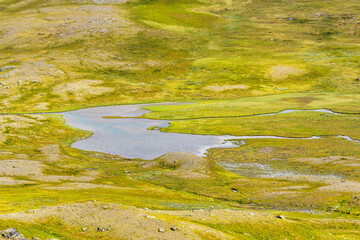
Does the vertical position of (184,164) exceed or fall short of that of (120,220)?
it falls short

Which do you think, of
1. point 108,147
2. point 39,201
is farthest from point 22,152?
point 39,201

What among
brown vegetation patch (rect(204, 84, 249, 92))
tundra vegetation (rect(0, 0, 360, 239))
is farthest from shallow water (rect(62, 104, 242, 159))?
brown vegetation patch (rect(204, 84, 249, 92))

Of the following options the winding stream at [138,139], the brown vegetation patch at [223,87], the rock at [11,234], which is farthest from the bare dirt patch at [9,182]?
the brown vegetation patch at [223,87]

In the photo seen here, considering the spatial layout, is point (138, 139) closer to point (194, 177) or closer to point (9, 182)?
point (194, 177)

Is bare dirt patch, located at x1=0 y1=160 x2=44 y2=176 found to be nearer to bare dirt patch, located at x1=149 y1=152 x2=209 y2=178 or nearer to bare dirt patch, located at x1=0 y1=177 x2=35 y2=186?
bare dirt patch, located at x1=0 y1=177 x2=35 y2=186

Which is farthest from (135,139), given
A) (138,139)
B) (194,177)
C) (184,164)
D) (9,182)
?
(9,182)

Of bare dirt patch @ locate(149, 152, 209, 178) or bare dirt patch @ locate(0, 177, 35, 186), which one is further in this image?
bare dirt patch @ locate(149, 152, 209, 178)

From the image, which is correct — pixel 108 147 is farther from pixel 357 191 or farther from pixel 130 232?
pixel 130 232

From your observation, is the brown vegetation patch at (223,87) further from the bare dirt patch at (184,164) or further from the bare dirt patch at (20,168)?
the bare dirt patch at (20,168)

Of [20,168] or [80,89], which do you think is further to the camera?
[80,89]

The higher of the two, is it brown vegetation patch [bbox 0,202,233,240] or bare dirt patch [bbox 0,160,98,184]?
brown vegetation patch [bbox 0,202,233,240]
